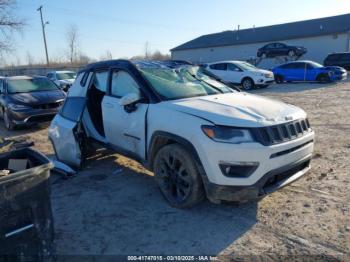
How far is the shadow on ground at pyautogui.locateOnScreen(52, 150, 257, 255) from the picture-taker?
318cm

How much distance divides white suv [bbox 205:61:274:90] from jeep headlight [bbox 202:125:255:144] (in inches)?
564

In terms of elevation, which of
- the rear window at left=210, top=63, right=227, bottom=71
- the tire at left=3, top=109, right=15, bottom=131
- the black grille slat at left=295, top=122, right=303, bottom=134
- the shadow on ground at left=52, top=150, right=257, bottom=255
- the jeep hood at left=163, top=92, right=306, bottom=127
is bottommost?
the shadow on ground at left=52, top=150, right=257, bottom=255

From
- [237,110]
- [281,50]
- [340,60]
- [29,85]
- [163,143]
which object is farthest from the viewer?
[281,50]

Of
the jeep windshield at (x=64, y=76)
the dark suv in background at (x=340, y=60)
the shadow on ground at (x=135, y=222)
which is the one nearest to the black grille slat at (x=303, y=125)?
the shadow on ground at (x=135, y=222)

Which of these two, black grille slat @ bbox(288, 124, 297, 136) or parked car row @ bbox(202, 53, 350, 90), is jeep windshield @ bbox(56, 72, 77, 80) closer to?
parked car row @ bbox(202, 53, 350, 90)

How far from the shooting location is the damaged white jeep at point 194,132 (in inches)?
128

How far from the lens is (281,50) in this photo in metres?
29.6

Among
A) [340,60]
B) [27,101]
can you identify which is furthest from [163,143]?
[340,60]

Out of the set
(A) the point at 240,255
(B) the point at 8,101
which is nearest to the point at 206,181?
(A) the point at 240,255

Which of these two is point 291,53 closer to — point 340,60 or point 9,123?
point 340,60

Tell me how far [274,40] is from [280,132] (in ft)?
118

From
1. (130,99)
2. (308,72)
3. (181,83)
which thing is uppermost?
(181,83)

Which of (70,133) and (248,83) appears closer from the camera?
(70,133)

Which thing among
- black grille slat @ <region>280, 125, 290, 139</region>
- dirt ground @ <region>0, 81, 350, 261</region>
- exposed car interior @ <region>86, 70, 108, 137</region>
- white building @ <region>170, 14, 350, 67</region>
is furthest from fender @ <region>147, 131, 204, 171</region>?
white building @ <region>170, 14, 350, 67</region>
